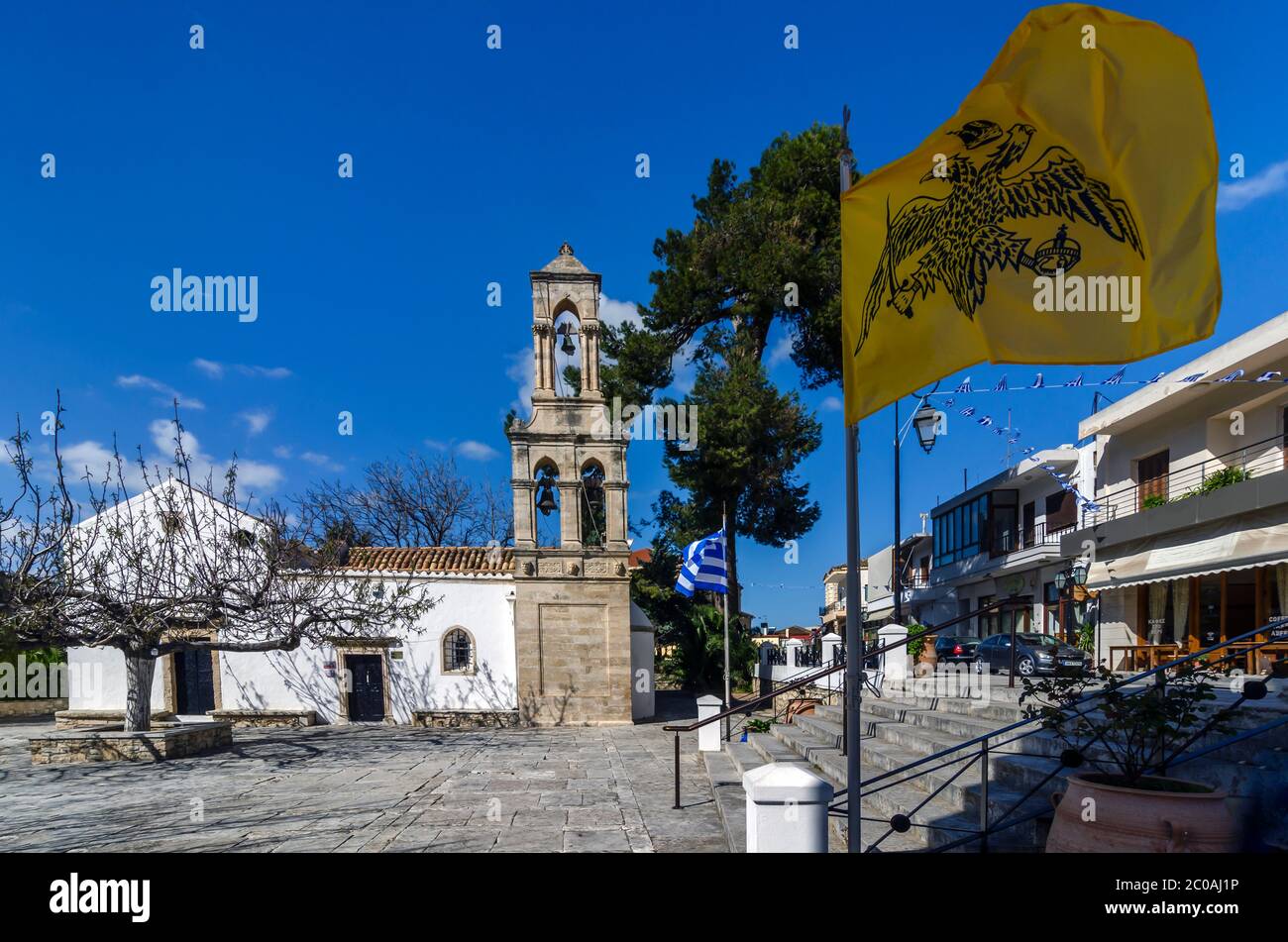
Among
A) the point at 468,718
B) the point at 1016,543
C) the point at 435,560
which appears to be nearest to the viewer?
the point at 468,718

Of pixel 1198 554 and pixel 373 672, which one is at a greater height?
pixel 1198 554

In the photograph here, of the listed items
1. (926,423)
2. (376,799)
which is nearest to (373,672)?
(376,799)

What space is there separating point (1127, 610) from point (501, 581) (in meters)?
16.3

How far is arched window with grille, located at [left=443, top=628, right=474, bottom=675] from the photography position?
59.1 feet

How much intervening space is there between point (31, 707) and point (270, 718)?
10.3m

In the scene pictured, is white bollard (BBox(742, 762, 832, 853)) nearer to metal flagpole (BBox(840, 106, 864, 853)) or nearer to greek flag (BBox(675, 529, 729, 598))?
metal flagpole (BBox(840, 106, 864, 853))

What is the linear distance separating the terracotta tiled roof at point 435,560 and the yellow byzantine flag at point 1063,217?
53.2 feet

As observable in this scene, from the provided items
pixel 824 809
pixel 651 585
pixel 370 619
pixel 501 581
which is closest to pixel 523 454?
pixel 501 581

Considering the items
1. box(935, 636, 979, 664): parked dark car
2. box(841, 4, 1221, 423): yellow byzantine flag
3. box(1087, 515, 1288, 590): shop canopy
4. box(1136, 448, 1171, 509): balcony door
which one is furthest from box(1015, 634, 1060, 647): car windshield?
box(841, 4, 1221, 423): yellow byzantine flag

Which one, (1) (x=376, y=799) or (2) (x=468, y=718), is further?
(2) (x=468, y=718)

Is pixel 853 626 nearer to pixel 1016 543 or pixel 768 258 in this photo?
pixel 768 258

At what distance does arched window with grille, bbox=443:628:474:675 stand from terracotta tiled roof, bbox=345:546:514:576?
1631 millimetres

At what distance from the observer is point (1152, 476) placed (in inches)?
710

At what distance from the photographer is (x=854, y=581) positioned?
12.8ft
